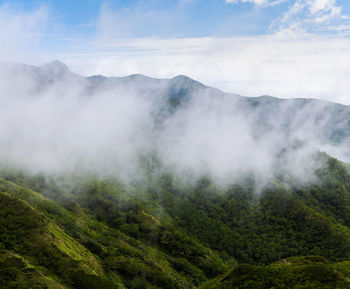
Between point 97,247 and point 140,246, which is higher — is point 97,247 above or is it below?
above

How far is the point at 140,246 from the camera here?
14688cm

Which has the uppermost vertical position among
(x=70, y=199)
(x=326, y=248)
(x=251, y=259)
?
(x=70, y=199)

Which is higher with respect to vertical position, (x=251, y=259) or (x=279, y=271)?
(x=279, y=271)

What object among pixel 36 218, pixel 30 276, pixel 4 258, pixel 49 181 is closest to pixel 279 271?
pixel 30 276

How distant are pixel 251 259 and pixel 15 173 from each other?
174 meters

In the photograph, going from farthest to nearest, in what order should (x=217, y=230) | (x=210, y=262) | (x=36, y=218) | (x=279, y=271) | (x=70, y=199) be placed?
(x=217, y=230)
(x=70, y=199)
(x=210, y=262)
(x=36, y=218)
(x=279, y=271)

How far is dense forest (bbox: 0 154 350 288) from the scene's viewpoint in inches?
2844

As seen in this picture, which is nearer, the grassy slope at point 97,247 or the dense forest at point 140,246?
the dense forest at point 140,246

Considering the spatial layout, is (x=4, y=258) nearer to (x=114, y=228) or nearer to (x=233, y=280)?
(x=233, y=280)

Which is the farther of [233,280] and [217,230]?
[217,230]

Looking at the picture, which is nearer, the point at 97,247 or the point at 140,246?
the point at 97,247

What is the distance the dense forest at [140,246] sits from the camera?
72.2 m

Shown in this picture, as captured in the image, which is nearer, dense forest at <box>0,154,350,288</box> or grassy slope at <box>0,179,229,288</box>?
dense forest at <box>0,154,350,288</box>

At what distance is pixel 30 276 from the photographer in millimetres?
66250
